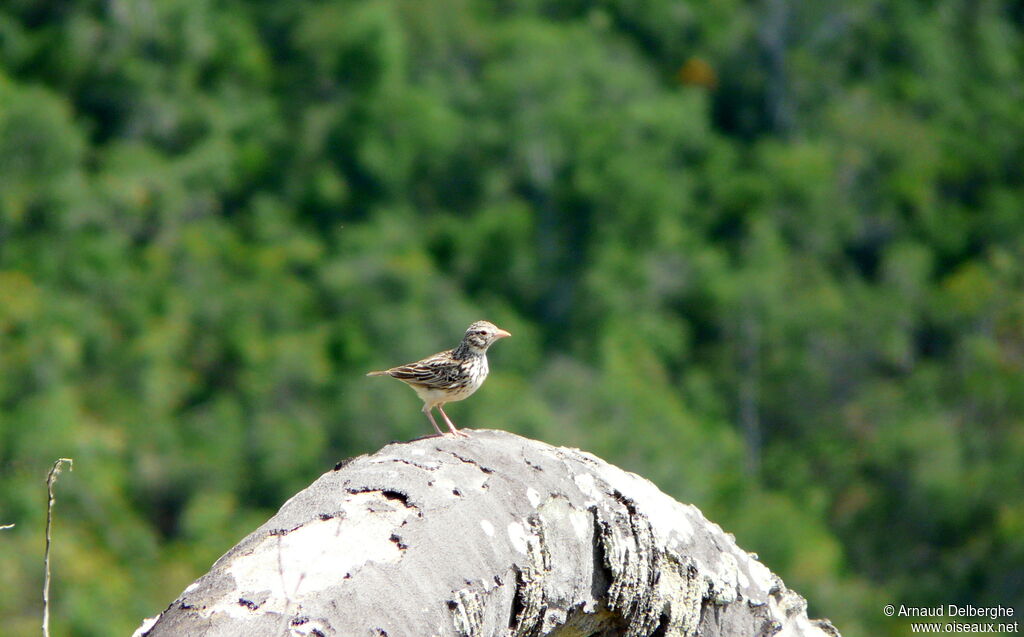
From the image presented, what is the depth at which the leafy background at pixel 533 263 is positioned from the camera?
45.8 m

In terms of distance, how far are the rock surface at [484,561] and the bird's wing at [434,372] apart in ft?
9.98

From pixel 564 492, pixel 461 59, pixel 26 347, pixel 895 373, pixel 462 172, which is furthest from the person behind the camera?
pixel 461 59

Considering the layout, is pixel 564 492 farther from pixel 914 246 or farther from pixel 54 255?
pixel 914 246

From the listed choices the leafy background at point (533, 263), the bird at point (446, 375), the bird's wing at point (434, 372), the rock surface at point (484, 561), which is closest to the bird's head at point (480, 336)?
the bird at point (446, 375)

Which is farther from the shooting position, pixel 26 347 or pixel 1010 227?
pixel 1010 227

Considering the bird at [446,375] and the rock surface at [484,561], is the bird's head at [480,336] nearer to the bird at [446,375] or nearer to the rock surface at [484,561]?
the bird at [446,375]

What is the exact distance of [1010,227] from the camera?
57.4m

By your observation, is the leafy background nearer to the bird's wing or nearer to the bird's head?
the bird's head

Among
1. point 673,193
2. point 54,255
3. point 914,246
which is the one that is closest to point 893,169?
point 914,246

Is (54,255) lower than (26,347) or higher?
higher

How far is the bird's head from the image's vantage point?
8.77 m

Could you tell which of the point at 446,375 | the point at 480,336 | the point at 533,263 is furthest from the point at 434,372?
the point at 533,263

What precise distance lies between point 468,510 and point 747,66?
5889cm

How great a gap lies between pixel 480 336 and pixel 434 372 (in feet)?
2.20
